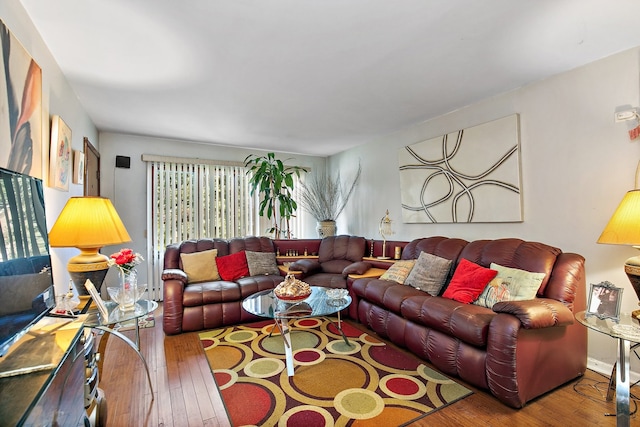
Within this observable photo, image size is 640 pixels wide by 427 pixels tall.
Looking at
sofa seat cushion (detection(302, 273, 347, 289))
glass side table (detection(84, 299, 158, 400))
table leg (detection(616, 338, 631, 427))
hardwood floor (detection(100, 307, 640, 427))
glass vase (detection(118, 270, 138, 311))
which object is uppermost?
glass vase (detection(118, 270, 138, 311))

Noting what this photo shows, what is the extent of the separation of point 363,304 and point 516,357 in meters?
1.60

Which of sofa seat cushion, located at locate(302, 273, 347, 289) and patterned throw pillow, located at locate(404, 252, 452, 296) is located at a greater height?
patterned throw pillow, located at locate(404, 252, 452, 296)

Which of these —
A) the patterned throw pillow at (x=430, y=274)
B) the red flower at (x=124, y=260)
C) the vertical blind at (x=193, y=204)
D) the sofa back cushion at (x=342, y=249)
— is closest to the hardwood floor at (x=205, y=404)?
the red flower at (x=124, y=260)

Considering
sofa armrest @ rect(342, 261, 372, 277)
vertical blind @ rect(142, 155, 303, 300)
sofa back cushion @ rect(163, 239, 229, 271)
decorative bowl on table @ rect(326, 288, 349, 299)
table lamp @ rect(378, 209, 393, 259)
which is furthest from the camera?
vertical blind @ rect(142, 155, 303, 300)

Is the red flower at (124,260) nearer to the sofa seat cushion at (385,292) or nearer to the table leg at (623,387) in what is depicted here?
the sofa seat cushion at (385,292)

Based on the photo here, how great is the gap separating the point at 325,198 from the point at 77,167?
145 inches

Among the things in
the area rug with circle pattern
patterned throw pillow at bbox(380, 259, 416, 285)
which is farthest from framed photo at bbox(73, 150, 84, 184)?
patterned throw pillow at bbox(380, 259, 416, 285)

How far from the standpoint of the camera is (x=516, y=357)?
1.90 m

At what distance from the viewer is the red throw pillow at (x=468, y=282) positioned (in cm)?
256

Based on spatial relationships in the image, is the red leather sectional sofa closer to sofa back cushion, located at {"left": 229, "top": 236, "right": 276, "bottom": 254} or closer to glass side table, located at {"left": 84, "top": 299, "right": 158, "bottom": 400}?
sofa back cushion, located at {"left": 229, "top": 236, "right": 276, "bottom": 254}

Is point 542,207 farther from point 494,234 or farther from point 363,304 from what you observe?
point 363,304

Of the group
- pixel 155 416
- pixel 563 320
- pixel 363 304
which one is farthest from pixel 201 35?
pixel 563 320

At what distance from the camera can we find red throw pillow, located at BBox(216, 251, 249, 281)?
3852 mm

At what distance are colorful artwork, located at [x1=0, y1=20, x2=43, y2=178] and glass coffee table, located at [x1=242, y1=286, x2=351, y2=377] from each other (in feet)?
5.86
